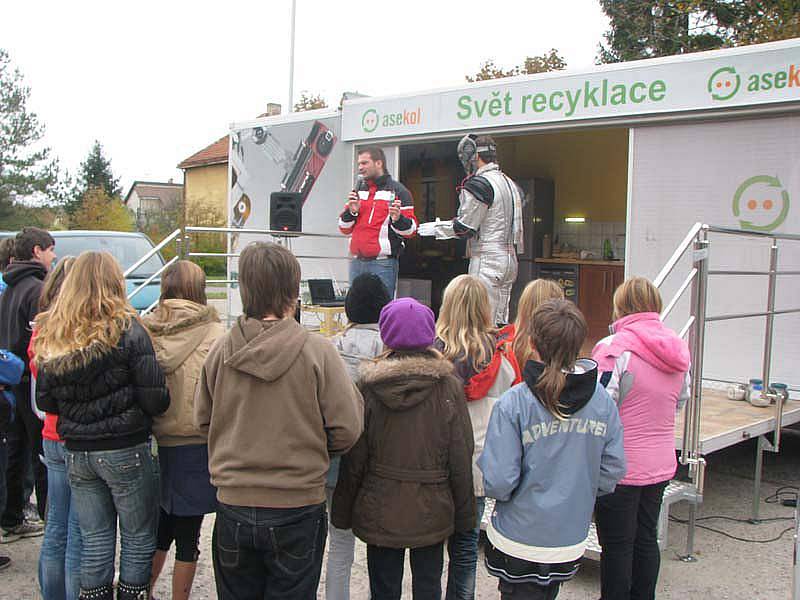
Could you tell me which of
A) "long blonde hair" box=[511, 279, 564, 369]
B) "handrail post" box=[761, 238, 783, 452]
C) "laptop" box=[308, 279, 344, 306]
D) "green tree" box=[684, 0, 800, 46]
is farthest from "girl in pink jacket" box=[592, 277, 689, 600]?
"green tree" box=[684, 0, 800, 46]

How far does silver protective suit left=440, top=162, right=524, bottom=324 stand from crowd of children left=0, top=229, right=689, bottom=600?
2.56 meters

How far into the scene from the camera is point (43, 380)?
2912mm

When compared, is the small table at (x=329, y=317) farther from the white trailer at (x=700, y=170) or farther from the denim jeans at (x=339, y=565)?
the denim jeans at (x=339, y=565)

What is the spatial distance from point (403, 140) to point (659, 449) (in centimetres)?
549

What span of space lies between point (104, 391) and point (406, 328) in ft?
3.76

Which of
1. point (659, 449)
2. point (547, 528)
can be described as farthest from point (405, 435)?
point (659, 449)

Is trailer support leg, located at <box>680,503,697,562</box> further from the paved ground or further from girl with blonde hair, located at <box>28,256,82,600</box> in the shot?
girl with blonde hair, located at <box>28,256,82,600</box>

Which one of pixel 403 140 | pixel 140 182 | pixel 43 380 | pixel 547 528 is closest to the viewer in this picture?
pixel 547 528

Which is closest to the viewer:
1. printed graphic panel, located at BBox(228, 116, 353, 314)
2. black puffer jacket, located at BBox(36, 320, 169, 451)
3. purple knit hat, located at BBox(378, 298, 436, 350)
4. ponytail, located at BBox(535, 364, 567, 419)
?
ponytail, located at BBox(535, 364, 567, 419)

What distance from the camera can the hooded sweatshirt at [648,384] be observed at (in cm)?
335

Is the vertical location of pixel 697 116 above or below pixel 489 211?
above

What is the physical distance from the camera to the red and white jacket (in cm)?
671

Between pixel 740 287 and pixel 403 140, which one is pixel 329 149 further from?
pixel 740 287

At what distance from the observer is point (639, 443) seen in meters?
3.33
